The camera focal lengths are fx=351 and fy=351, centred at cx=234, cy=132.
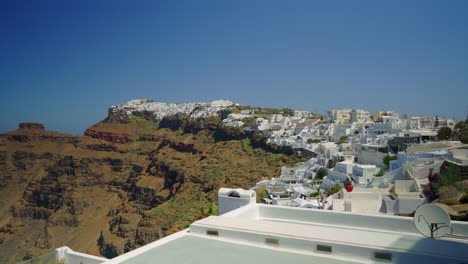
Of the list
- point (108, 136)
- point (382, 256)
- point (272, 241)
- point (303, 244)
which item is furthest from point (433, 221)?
point (108, 136)

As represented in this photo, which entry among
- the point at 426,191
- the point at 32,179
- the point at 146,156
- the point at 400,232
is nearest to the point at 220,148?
the point at 146,156

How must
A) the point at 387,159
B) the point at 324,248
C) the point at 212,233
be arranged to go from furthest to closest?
the point at 387,159
the point at 212,233
the point at 324,248

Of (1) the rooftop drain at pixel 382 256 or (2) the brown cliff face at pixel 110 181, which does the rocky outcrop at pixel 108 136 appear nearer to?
(2) the brown cliff face at pixel 110 181

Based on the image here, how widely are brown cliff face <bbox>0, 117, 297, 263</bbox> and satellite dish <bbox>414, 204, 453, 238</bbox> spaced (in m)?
25.5

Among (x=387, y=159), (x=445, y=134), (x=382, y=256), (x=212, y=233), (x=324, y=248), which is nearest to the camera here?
(x=382, y=256)

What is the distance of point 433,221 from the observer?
5160mm

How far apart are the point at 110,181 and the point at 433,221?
206ft

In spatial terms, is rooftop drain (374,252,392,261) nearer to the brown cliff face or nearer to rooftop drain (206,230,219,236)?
rooftop drain (206,230,219,236)

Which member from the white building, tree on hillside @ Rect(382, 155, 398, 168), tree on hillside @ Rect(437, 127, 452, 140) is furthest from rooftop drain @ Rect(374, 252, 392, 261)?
tree on hillside @ Rect(437, 127, 452, 140)

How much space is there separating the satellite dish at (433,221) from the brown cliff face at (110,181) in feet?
83.7

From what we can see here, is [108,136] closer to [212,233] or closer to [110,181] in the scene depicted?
[110,181]

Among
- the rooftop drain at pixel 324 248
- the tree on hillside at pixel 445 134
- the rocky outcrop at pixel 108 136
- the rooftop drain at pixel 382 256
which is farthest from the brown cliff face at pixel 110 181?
the rooftop drain at pixel 382 256

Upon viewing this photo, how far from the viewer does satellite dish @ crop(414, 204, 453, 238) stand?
511 centimetres

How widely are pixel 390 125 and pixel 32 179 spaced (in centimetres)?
5976
